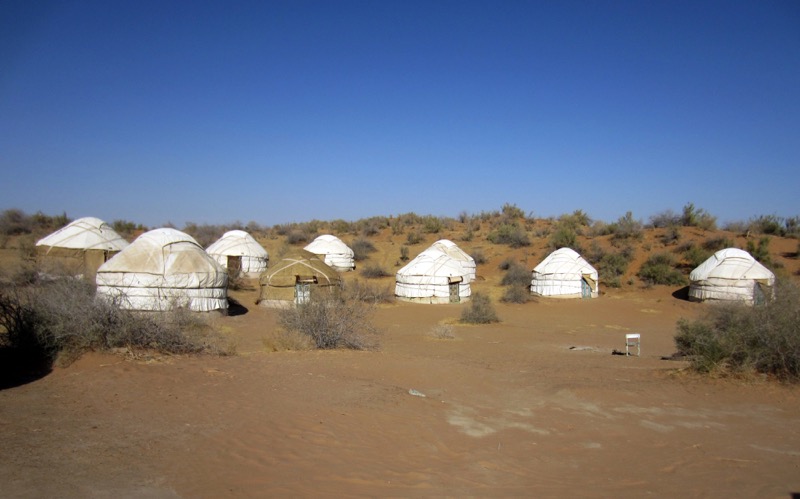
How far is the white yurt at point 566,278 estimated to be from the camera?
2681 cm

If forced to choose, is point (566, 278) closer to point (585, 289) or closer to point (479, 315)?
point (585, 289)

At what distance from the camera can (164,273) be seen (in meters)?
16.6

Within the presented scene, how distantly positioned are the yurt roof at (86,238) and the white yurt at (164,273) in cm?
614

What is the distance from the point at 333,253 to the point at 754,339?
26.3m

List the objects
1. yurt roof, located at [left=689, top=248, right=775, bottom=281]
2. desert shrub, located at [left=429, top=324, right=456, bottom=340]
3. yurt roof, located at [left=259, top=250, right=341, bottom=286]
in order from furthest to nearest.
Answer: yurt roof, located at [left=689, top=248, right=775, bottom=281] → yurt roof, located at [left=259, top=250, right=341, bottom=286] → desert shrub, located at [left=429, top=324, right=456, bottom=340]

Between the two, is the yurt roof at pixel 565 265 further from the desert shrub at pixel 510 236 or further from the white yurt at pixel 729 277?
the desert shrub at pixel 510 236

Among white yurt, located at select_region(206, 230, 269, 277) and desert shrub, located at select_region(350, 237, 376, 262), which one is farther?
desert shrub, located at select_region(350, 237, 376, 262)

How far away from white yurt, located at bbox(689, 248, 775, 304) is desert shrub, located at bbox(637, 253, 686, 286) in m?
2.95

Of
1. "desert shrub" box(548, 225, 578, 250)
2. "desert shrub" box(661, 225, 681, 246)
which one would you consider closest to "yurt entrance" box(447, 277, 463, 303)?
"desert shrub" box(548, 225, 578, 250)

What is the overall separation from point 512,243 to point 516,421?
30.8 metres

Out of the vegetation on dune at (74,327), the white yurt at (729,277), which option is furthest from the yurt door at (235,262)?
the white yurt at (729,277)

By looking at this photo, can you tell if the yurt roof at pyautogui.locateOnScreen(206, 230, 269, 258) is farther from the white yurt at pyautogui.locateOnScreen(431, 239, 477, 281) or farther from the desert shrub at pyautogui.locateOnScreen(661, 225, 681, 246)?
the desert shrub at pyautogui.locateOnScreen(661, 225, 681, 246)

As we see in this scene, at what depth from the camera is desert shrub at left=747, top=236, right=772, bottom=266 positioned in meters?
28.2

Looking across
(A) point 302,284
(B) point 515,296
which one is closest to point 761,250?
(B) point 515,296
